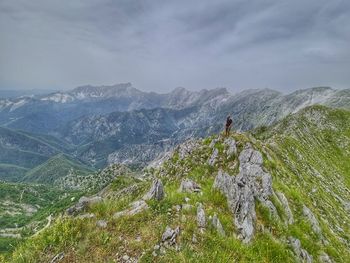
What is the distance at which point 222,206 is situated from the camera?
21953 mm

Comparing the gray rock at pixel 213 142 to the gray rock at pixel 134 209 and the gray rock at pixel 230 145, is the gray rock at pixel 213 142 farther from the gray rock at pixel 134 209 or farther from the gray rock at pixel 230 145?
the gray rock at pixel 134 209

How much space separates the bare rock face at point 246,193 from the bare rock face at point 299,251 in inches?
105

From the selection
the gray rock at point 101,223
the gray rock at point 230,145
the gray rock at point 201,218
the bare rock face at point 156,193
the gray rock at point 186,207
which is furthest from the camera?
the gray rock at point 230,145

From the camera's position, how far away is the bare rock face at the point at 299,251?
21.2 metres

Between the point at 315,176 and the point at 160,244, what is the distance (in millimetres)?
52909

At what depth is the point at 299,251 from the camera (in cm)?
2141

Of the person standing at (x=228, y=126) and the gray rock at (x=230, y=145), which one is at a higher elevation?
the person standing at (x=228, y=126)

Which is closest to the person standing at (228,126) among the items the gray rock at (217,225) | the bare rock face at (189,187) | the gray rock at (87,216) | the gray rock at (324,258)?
the bare rock face at (189,187)

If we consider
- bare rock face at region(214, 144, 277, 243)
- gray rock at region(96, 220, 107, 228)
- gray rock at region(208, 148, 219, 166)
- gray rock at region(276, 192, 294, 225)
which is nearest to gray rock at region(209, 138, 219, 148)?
gray rock at region(208, 148, 219, 166)

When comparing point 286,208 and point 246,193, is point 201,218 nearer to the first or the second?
point 246,193

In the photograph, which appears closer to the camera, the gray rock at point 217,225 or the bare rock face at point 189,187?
the gray rock at point 217,225

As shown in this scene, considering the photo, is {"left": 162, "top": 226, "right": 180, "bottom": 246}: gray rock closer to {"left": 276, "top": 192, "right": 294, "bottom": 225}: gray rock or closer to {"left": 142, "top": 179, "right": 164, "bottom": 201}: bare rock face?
{"left": 142, "top": 179, "right": 164, "bottom": 201}: bare rock face

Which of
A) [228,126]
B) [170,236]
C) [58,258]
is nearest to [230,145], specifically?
[228,126]

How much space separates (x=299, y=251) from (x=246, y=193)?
16.6 feet
